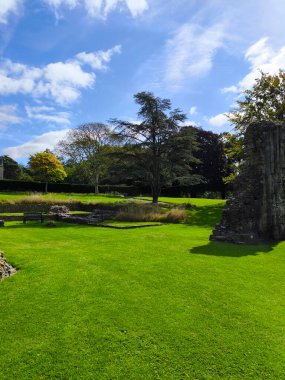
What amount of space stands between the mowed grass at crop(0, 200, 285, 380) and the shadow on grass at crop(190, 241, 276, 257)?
4.23 feet

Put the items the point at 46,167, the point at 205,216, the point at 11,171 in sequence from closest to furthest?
the point at 205,216
the point at 46,167
the point at 11,171

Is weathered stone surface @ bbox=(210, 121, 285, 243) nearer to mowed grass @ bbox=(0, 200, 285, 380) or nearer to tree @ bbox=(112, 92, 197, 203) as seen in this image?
mowed grass @ bbox=(0, 200, 285, 380)

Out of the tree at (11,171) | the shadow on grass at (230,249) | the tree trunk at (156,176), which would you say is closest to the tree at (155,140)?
the tree trunk at (156,176)

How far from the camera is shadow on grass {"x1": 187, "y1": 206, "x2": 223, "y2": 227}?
21.5 m

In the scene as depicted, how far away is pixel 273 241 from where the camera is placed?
1409 centimetres

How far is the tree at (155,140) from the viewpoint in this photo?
3072cm

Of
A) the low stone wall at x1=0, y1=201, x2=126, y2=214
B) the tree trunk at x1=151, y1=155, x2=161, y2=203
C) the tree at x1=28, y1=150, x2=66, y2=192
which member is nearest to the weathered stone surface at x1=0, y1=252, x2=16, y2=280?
the low stone wall at x1=0, y1=201, x2=126, y2=214

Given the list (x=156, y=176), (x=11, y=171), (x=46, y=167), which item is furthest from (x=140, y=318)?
(x=11, y=171)

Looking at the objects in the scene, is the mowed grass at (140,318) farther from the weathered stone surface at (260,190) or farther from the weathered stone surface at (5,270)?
the weathered stone surface at (260,190)

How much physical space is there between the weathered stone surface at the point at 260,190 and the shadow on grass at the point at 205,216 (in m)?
6.10

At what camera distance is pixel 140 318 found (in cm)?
532

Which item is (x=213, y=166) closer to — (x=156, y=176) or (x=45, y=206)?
(x=156, y=176)

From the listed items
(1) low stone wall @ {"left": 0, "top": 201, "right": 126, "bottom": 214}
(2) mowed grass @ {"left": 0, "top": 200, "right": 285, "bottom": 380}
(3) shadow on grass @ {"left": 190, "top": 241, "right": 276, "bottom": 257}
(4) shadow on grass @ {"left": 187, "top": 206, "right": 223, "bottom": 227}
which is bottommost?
(2) mowed grass @ {"left": 0, "top": 200, "right": 285, "bottom": 380}

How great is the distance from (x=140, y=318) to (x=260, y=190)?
11010mm
